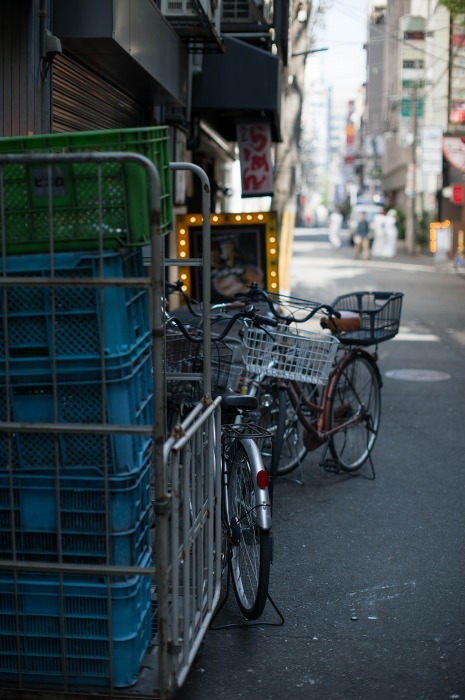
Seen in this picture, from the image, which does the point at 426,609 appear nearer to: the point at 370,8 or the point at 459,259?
the point at 459,259

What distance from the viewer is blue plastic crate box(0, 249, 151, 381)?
3.21m

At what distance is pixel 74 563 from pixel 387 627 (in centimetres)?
178

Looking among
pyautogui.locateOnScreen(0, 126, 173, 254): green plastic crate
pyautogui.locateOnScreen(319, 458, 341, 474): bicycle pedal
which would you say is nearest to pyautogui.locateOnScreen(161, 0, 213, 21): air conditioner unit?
pyautogui.locateOnScreen(319, 458, 341, 474): bicycle pedal

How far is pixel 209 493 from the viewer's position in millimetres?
3957

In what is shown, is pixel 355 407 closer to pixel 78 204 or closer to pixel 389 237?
pixel 78 204

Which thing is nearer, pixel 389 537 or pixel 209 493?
pixel 209 493

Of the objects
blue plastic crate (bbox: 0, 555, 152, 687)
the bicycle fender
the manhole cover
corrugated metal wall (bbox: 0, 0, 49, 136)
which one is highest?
corrugated metal wall (bbox: 0, 0, 49, 136)

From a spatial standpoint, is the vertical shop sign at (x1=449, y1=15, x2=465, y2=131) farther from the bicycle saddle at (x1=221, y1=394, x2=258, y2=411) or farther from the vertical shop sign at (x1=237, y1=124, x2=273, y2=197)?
the bicycle saddle at (x1=221, y1=394, x2=258, y2=411)

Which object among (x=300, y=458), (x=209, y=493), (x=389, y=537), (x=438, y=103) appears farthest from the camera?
(x=438, y=103)

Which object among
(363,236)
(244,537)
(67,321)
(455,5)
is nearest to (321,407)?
(244,537)

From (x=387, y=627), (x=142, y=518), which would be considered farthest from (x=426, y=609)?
(x=142, y=518)

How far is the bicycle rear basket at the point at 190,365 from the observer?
5.37m

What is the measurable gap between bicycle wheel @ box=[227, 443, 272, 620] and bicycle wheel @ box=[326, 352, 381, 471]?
203cm

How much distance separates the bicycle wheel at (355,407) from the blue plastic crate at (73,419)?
3.45 m
